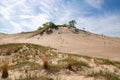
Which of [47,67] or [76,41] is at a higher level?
[76,41]

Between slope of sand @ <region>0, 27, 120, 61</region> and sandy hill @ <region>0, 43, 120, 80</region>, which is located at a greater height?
slope of sand @ <region>0, 27, 120, 61</region>

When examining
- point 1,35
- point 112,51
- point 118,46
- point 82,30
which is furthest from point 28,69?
point 1,35

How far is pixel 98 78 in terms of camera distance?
1366cm

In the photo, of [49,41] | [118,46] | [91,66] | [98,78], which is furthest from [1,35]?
[98,78]

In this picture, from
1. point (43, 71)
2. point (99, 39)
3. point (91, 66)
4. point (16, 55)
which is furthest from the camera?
point (99, 39)

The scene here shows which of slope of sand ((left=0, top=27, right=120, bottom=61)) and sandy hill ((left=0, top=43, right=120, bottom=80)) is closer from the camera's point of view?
sandy hill ((left=0, top=43, right=120, bottom=80))

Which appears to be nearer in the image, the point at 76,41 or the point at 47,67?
the point at 47,67

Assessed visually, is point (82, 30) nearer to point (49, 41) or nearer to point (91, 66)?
point (49, 41)

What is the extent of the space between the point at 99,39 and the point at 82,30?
124 inches

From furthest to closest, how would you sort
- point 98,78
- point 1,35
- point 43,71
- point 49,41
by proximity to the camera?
1. point 1,35
2. point 49,41
3. point 43,71
4. point 98,78

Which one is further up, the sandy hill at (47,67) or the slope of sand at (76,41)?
the slope of sand at (76,41)

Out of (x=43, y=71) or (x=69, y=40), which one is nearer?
(x=43, y=71)

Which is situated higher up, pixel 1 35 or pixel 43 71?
pixel 1 35

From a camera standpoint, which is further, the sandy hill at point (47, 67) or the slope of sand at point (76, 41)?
the slope of sand at point (76, 41)
